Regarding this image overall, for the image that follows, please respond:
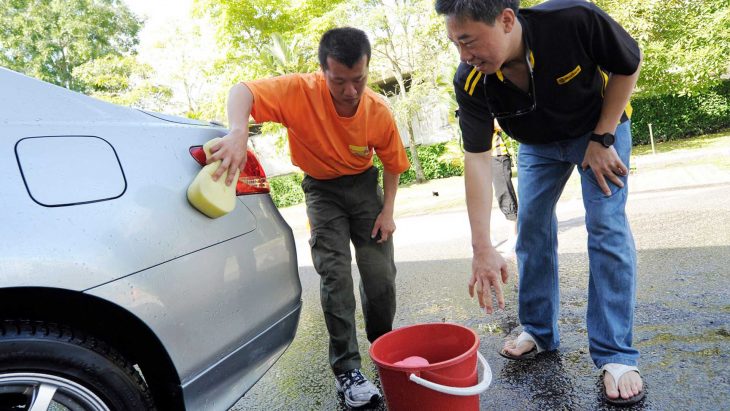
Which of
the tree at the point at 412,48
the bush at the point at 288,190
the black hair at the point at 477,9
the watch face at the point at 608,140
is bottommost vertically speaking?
the bush at the point at 288,190

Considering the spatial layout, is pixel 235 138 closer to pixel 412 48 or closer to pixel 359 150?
pixel 359 150

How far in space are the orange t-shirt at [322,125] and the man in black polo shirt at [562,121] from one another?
0.48m

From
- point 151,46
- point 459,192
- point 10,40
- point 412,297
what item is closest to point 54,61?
point 10,40

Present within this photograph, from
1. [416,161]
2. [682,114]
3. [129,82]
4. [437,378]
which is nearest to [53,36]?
[129,82]

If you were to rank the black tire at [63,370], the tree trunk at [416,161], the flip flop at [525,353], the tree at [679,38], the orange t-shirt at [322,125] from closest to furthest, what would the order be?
the black tire at [63,370] < the orange t-shirt at [322,125] < the flip flop at [525,353] < the tree at [679,38] < the tree trunk at [416,161]

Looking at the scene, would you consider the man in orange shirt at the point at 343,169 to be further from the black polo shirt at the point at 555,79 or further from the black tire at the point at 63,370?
the black tire at the point at 63,370

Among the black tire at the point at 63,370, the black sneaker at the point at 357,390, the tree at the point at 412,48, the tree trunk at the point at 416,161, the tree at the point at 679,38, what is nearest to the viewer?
the black tire at the point at 63,370

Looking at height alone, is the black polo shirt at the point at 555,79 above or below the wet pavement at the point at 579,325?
above

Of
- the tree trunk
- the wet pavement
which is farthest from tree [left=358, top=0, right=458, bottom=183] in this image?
the wet pavement

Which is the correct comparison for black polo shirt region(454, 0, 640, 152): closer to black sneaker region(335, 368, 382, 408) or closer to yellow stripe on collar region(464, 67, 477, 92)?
yellow stripe on collar region(464, 67, 477, 92)

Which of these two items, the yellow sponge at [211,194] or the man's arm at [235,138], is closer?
the yellow sponge at [211,194]

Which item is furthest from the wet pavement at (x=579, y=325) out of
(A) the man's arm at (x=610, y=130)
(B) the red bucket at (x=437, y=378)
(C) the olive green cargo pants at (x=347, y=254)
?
(A) the man's arm at (x=610, y=130)

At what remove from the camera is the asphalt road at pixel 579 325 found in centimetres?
205

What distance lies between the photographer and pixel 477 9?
172cm
